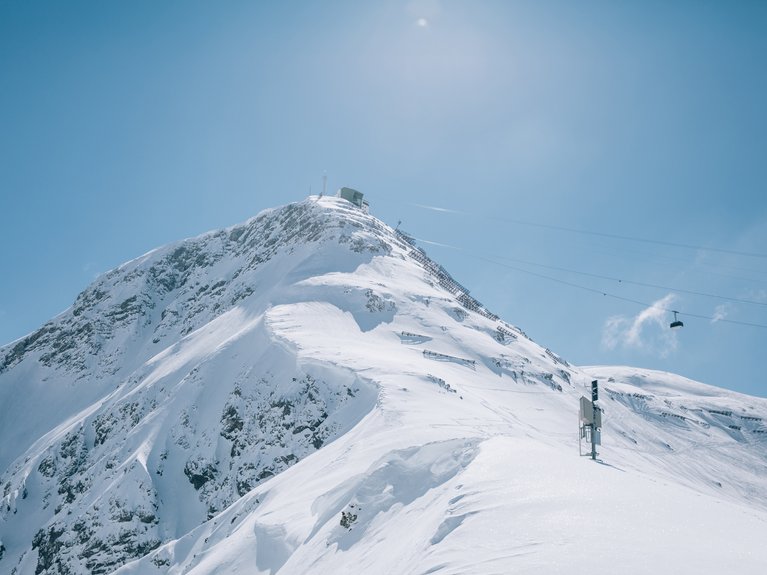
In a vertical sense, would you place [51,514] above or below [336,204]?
below

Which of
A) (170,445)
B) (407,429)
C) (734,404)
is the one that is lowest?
(734,404)

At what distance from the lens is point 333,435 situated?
126 feet

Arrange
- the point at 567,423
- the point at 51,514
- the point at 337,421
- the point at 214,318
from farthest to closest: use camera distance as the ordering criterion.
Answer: the point at 214,318
the point at 51,514
the point at 567,423
the point at 337,421

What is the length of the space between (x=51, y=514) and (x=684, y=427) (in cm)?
7468

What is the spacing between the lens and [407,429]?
26.5 m

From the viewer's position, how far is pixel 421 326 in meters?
61.4

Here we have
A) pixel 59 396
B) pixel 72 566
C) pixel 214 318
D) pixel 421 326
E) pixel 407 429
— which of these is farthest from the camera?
pixel 59 396

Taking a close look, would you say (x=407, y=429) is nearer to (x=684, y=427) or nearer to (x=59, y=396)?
(x=684, y=427)

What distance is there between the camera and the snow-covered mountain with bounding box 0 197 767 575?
12.2 m

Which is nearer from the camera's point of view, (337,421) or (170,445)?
(337,421)

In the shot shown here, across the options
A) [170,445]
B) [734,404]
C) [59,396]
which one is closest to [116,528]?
[170,445]

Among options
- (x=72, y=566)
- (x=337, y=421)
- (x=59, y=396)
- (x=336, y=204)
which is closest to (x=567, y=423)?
(x=337, y=421)

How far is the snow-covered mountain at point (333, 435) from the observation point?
12.2 meters

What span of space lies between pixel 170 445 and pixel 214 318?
30374 millimetres
